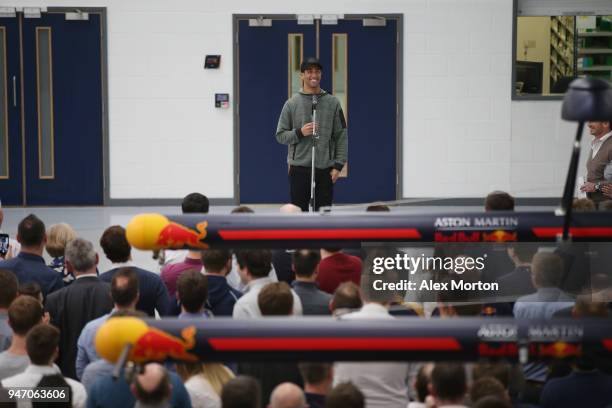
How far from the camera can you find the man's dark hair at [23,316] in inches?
186

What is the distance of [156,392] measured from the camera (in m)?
3.11

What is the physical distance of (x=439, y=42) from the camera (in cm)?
1485

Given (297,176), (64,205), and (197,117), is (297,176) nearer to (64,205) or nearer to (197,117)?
(197,117)

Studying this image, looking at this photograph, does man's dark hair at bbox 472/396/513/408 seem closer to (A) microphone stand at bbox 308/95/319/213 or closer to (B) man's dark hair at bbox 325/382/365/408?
(B) man's dark hair at bbox 325/382/365/408

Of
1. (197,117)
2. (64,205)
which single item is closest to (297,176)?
(197,117)

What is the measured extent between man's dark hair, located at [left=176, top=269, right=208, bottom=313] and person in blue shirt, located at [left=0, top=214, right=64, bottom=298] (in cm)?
163

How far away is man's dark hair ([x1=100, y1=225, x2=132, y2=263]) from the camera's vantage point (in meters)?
5.89

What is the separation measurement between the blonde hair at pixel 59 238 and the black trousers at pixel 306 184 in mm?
3083

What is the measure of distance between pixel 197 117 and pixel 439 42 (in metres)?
3.63

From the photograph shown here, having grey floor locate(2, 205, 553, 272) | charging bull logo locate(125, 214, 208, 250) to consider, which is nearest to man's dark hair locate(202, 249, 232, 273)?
charging bull logo locate(125, 214, 208, 250)

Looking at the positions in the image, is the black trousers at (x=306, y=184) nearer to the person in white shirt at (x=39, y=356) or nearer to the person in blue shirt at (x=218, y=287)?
the person in blue shirt at (x=218, y=287)

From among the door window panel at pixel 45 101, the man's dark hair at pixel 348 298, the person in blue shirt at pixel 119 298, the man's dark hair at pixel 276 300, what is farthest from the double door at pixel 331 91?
the man's dark hair at pixel 348 298

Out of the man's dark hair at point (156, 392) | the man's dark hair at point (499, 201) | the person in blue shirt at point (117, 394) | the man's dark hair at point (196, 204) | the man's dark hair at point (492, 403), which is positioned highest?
the man's dark hair at point (499, 201)

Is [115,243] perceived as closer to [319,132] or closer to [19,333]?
[19,333]
